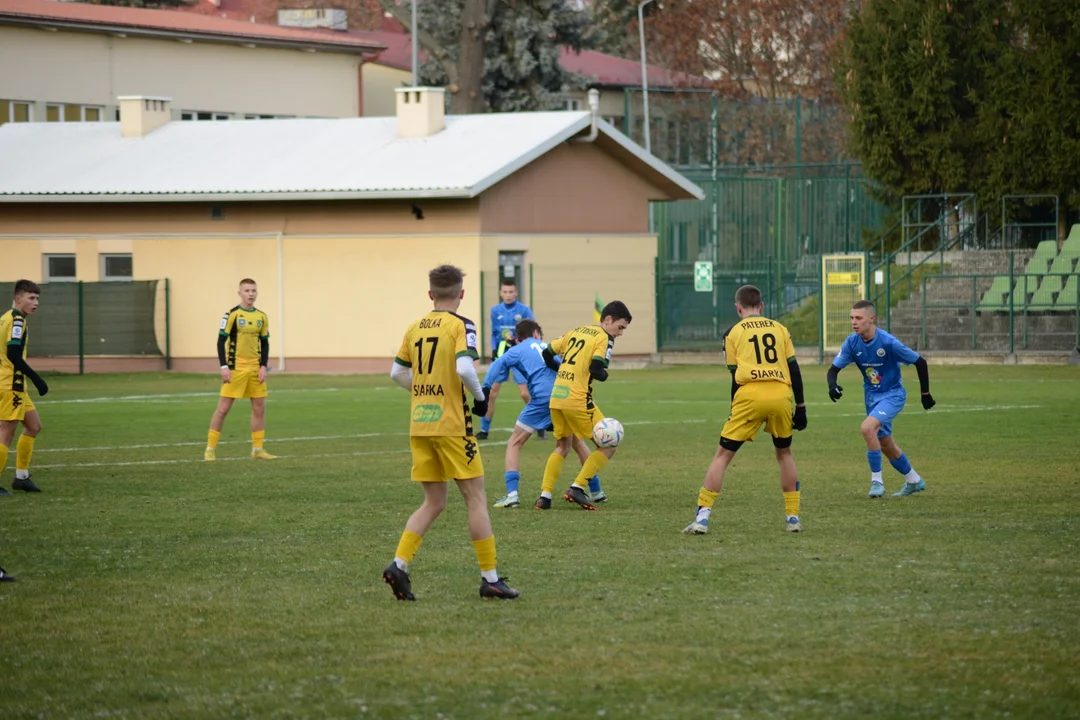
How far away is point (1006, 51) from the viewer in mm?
40219

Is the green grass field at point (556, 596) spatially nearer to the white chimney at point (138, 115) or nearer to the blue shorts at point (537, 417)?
the blue shorts at point (537, 417)

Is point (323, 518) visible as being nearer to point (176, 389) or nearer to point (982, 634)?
point (982, 634)

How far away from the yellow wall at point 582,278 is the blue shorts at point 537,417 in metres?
22.4

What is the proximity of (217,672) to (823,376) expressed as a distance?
26028 mm

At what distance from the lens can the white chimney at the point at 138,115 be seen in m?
42.2

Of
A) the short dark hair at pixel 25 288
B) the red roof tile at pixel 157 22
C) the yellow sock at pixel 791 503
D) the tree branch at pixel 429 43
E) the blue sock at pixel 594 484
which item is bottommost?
the blue sock at pixel 594 484

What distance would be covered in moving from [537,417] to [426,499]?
5105 millimetres

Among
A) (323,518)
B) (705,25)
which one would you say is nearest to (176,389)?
(323,518)

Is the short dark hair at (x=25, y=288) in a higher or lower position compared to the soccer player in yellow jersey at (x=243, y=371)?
higher

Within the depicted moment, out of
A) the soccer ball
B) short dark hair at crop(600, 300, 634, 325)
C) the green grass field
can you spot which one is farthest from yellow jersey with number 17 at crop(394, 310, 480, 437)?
the soccer ball

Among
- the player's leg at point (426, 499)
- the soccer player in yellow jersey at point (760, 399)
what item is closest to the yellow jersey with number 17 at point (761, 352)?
the soccer player in yellow jersey at point (760, 399)

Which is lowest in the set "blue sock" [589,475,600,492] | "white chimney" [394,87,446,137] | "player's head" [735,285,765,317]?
"blue sock" [589,475,600,492]

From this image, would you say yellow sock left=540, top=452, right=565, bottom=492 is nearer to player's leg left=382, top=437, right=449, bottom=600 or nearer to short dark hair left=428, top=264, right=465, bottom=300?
player's leg left=382, top=437, right=449, bottom=600

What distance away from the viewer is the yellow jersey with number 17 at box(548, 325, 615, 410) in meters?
13.5
